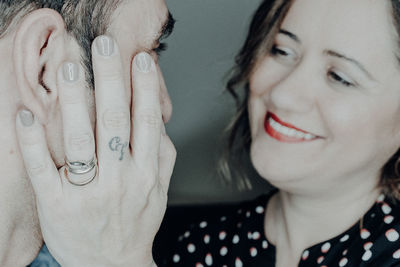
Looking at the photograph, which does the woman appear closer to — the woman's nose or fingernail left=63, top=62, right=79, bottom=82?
the woman's nose

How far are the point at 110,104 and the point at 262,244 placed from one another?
664 millimetres

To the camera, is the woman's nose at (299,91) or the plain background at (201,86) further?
the plain background at (201,86)

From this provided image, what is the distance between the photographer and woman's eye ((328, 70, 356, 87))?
1.13 meters

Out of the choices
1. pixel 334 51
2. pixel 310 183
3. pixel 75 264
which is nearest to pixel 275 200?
pixel 310 183

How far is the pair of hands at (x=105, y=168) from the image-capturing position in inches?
34.2

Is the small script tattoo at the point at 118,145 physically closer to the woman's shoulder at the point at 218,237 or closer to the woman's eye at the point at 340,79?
the woman's eye at the point at 340,79

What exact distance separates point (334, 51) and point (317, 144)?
21 centimetres

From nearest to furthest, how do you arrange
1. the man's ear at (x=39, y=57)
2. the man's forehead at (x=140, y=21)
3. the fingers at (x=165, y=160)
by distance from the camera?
the man's ear at (x=39, y=57) < the man's forehead at (x=140, y=21) < the fingers at (x=165, y=160)

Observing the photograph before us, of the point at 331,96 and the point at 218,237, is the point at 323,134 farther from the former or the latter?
the point at 218,237

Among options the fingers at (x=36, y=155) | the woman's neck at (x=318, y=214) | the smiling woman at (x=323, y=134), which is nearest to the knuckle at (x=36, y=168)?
the fingers at (x=36, y=155)

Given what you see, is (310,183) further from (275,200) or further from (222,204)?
(222,204)

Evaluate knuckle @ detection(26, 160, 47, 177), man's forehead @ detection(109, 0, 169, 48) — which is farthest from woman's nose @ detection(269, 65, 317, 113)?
knuckle @ detection(26, 160, 47, 177)

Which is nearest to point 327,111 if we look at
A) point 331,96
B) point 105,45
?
point 331,96

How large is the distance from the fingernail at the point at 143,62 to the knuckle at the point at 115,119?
0.26ft
